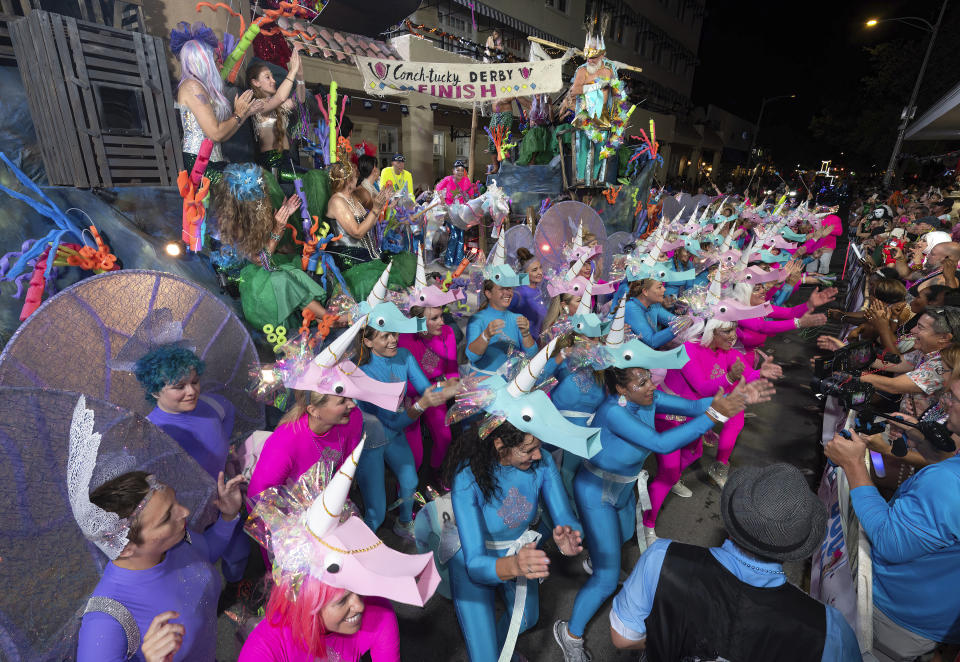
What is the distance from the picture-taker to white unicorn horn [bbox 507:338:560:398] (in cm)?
204

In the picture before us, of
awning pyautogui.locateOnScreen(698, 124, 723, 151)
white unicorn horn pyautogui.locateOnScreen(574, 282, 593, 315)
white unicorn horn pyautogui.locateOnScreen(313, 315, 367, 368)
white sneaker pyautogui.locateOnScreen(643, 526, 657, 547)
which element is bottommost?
white sneaker pyautogui.locateOnScreen(643, 526, 657, 547)

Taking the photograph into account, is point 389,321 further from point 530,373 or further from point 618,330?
point 618,330

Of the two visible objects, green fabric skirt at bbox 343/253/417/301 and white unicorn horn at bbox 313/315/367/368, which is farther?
green fabric skirt at bbox 343/253/417/301

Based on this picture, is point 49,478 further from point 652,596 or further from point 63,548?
point 652,596

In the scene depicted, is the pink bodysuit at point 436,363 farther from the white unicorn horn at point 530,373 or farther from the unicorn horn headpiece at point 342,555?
the unicorn horn headpiece at point 342,555

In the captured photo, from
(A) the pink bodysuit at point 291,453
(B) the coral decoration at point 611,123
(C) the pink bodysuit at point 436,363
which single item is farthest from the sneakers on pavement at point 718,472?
(B) the coral decoration at point 611,123

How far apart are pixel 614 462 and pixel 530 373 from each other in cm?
107

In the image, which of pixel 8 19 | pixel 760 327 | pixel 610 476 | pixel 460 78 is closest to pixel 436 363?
pixel 610 476

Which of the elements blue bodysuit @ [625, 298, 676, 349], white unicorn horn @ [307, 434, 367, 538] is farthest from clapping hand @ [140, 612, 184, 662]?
blue bodysuit @ [625, 298, 676, 349]

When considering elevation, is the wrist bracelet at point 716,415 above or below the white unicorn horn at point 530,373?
below

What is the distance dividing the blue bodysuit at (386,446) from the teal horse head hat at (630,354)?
4.34 ft

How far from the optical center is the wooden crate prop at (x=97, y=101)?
3.02m

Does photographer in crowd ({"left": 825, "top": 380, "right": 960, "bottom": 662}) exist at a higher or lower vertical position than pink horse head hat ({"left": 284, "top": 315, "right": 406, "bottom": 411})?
lower

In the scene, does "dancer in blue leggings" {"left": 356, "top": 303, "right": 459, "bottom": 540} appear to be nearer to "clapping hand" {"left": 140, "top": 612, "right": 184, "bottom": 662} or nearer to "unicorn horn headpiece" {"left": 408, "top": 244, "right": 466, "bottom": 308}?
"unicorn horn headpiece" {"left": 408, "top": 244, "right": 466, "bottom": 308}
